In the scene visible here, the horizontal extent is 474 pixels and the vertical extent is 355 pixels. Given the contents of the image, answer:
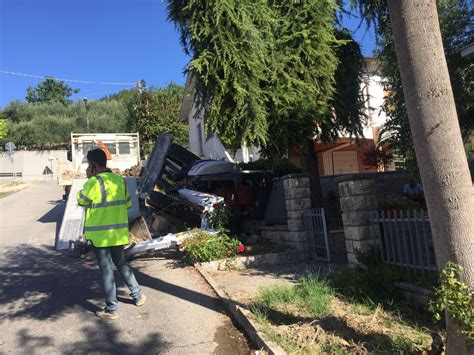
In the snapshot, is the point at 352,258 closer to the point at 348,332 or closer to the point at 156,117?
the point at 348,332

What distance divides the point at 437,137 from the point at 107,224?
378 cm

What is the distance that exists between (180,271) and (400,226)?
12.1 feet

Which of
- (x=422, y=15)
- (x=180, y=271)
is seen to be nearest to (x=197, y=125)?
(x=180, y=271)

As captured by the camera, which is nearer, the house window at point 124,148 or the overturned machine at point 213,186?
the overturned machine at point 213,186

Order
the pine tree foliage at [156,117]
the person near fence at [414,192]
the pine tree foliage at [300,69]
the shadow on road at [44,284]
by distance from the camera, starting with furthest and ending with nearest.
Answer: the pine tree foliage at [156,117] < the person near fence at [414,192] < the pine tree foliage at [300,69] < the shadow on road at [44,284]

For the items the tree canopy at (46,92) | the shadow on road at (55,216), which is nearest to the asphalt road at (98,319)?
the shadow on road at (55,216)

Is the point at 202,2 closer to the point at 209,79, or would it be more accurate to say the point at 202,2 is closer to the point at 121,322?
the point at 209,79

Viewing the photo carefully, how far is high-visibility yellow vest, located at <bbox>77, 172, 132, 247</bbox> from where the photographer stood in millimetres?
5414

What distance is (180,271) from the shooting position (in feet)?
25.5

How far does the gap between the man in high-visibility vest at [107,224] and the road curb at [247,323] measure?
130cm

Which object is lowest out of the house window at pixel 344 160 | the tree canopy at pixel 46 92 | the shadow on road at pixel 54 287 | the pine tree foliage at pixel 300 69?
the shadow on road at pixel 54 287

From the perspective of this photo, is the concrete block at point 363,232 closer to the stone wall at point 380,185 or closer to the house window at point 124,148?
the stone wall at point 380,185

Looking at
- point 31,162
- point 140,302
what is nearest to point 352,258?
point 140,302

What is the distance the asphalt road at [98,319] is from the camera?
15.3 ft
